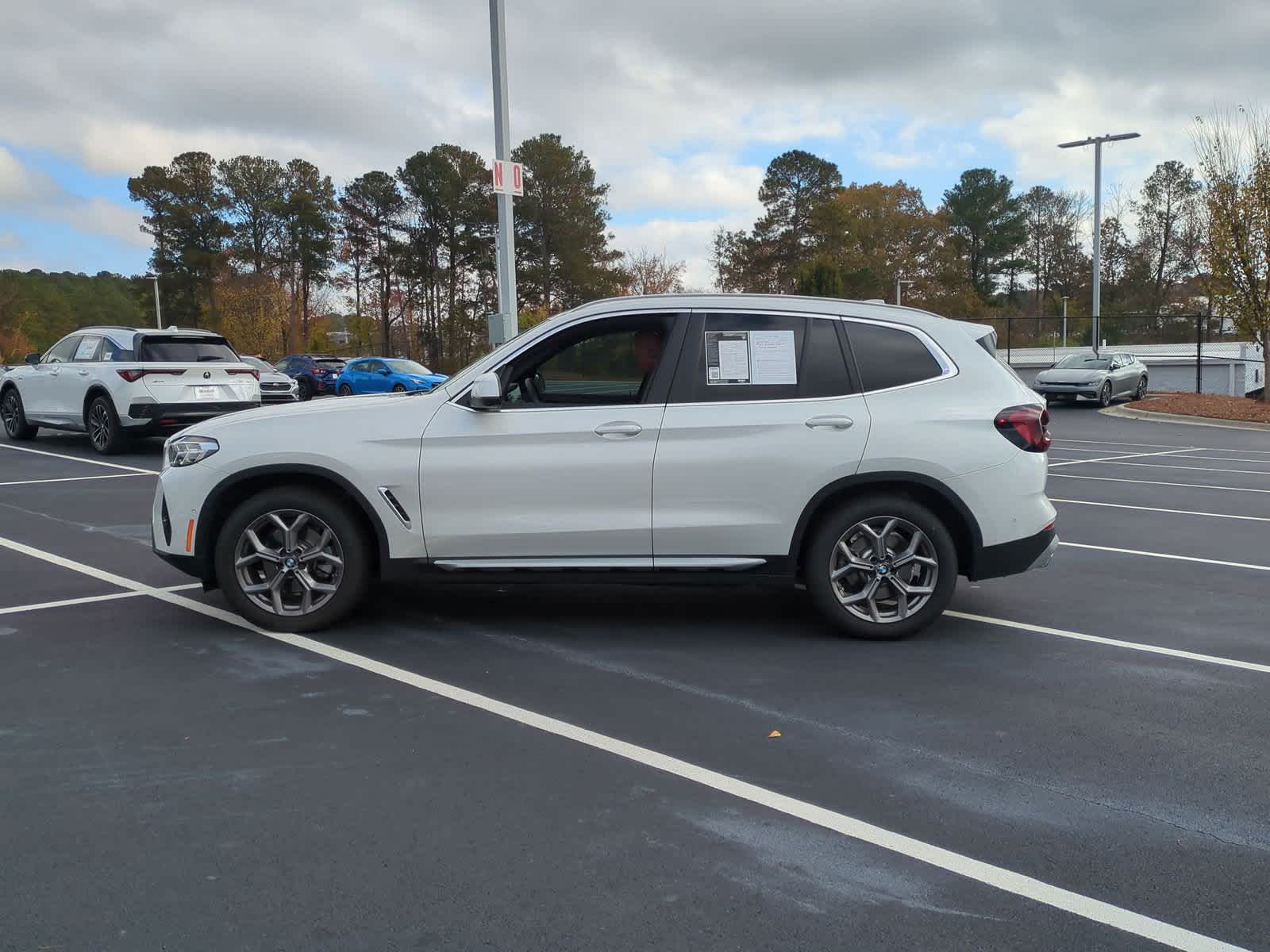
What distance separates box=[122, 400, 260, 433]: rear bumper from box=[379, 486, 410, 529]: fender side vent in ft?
30.0

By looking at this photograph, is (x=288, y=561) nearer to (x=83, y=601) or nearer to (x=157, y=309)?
(x=83, y=601)

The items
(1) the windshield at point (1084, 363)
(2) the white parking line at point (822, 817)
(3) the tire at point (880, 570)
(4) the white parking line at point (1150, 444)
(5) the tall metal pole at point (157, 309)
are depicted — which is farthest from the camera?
(5) the tall metal pole at point (157, 309)

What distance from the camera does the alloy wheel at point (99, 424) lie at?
14.8m

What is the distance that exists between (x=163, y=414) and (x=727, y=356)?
10746 millimetres

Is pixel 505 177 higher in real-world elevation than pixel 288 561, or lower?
higher

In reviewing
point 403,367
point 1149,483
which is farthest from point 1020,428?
point 403,367

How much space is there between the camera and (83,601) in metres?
6.66

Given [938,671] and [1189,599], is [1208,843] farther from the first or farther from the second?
[1189,599]

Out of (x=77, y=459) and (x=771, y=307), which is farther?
(x=77, y=459)

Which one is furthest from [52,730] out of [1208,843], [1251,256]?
[1251,256]

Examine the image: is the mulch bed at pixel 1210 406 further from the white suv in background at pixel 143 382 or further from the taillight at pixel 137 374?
the taillight at pixel 137 374

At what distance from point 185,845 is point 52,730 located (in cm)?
139

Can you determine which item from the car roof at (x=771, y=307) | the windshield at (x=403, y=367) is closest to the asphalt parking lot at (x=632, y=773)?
the car roof at (x=771, y=307)

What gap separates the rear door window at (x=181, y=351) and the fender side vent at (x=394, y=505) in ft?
32.8
